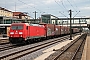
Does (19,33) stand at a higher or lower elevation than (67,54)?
higher

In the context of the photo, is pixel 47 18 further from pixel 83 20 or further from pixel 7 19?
pixel 7 19

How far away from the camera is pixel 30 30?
29.5 meters

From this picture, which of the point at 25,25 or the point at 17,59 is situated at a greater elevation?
the point at 25,25

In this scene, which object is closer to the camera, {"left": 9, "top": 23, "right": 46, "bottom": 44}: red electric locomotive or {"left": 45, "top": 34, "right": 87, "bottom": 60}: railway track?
{"left": 45, "top": 34, "right": 87, "bottom": 60}: railway track

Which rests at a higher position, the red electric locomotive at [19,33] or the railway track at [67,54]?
the red electric locomotive at [19,33]

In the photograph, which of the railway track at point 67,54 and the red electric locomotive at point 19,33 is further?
the red electric locomotive at point 19,33

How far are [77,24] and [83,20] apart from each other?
496 centimetres

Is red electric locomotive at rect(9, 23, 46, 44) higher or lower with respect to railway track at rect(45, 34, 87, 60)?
higher

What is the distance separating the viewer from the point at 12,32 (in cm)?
2728

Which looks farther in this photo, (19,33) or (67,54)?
(19,33)

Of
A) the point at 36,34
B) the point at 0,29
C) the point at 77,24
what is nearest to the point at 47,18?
the point at 77,24

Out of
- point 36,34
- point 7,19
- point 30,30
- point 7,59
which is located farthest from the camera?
point 7,19

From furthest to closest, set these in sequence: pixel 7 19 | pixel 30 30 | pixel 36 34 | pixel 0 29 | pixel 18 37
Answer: pixel 7 19
pixel 0 29
pixel 36 34
pixel 30 30
pixel 18 37

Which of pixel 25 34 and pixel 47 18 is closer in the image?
pixel 25 34
